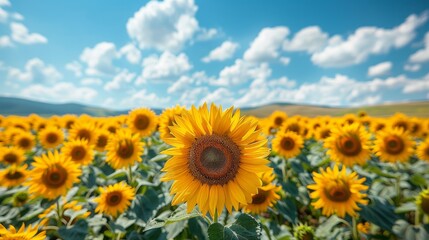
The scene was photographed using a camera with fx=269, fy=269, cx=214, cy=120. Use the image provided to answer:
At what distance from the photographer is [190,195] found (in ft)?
8.95

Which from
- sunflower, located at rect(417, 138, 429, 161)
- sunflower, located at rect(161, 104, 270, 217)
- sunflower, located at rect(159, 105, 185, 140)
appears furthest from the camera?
sunflower, located at rect(417, 138, 429, 161)

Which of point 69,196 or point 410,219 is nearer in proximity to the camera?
point 69,196

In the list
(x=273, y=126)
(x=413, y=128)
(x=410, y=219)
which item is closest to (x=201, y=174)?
(x=410, y=219)

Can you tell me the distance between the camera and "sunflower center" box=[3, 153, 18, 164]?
7.75 metres

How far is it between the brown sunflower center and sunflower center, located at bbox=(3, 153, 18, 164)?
842cm


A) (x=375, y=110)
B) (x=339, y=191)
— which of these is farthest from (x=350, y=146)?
(x=375, y=110)

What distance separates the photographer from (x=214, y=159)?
9.04ft

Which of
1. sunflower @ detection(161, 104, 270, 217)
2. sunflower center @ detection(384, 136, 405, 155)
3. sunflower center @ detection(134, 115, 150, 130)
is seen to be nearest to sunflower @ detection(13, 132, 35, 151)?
sunflower center @ detection(134, 115, 150, 130)

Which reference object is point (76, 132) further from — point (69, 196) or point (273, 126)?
point (273, 126)

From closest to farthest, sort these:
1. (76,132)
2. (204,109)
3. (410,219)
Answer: (204,109), (410,219), (76,132)

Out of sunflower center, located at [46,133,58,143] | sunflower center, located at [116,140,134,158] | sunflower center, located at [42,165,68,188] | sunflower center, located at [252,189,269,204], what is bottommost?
sunflower center, located at [252,189,269,204]

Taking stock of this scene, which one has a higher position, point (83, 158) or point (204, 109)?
point (204, 109)

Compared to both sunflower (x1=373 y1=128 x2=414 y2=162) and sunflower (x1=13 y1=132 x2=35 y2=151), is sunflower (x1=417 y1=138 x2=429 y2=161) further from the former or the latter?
sunflower (x1=13 y1=132 x2=35 y2=151)

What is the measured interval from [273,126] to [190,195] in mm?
9196
